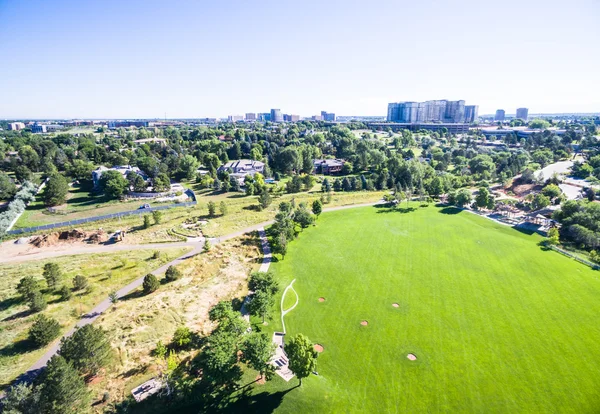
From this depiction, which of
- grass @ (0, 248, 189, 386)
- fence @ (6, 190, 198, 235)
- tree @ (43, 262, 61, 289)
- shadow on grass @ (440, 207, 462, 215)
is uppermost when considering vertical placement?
tree @ (43, 262, 61, 289)

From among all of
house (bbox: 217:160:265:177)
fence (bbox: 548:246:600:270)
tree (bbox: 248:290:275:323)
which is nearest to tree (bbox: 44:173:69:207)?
house (bbox: 217:160:265:177)

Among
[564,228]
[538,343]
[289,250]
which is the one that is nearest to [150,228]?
[289,250]

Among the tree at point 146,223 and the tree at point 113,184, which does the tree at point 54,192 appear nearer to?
the tree at point 113,184

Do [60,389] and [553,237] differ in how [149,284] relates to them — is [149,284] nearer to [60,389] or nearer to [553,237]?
[60,389]

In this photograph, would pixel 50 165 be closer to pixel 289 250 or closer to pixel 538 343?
pixel 289 250

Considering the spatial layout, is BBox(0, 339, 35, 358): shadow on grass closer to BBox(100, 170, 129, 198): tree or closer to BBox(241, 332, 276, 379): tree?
BBox(241, 332, 276, 379): tree

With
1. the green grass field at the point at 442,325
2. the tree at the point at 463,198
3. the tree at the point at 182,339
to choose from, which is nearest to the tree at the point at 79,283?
the tree at the point at 182,339
